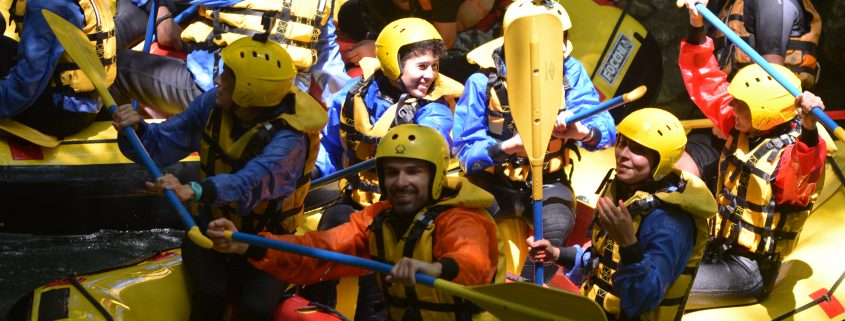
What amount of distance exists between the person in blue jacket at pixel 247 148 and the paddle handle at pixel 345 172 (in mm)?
506

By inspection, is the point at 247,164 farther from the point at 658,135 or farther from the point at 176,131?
the point at 658,135

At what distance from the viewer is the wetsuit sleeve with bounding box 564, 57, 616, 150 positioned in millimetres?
4816

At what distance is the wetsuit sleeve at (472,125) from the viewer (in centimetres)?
481

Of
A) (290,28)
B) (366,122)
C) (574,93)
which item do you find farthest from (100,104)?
(574,93)

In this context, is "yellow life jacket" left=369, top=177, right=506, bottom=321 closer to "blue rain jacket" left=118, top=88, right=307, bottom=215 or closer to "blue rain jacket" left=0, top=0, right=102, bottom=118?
"blue rain jacket" left=118, top=88, right=307, bottom=215

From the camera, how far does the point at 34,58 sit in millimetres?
5402

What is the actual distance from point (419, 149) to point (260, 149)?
2.22ft

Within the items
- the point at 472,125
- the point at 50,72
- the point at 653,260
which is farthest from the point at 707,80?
the point at 50,72

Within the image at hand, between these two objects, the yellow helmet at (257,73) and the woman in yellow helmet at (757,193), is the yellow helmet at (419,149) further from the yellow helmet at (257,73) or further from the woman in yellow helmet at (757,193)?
the woman in yellow helmet at (757,193)

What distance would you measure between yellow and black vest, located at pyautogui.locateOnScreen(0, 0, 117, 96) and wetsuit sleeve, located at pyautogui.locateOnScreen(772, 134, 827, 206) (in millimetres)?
3108

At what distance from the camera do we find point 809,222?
545 cm

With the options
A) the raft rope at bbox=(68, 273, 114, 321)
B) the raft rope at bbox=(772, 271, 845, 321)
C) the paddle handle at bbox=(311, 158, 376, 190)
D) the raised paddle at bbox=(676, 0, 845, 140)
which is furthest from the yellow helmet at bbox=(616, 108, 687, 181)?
the raft rope at bbox=(68, 273, 114, 321)

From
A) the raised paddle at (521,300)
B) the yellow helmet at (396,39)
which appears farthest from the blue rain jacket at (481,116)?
the raised paddle at (521,300)

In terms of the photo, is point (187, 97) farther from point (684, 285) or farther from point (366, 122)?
point (684, 285)
